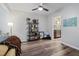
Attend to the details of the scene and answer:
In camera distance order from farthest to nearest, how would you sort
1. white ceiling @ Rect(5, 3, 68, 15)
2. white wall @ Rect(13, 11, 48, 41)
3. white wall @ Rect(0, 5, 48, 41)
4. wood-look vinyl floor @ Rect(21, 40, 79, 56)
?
wood-look vinyl floor @ Rect(21, 40, 79, 56) < white wall @ Rect(13, 11, 48, 41) < white wall @ Rect(0, 5, 48, 41) < white ceiling @ Rect(5, 3, 68, 15)

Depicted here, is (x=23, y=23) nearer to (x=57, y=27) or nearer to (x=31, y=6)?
(x=31, y=6)

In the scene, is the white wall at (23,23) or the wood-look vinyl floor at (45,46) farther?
the wood-look vinyl floor at (45,46)

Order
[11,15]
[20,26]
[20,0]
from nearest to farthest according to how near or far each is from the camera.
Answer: [20,0]
[11,15]
[20,26]

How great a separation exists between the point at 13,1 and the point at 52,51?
1.17 metres

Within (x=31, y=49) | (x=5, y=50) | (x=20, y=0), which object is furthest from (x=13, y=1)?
(x=31, y=49)

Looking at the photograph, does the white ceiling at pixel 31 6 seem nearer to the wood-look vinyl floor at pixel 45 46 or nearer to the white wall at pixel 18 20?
the white wall at pixel 18 20

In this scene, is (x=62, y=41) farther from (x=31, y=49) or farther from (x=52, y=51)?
(x=31, y=49)

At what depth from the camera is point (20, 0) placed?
1712mm

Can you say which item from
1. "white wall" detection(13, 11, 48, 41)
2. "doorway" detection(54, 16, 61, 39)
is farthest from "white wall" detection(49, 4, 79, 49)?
"white wall" detection(13, 11, 48, 41)

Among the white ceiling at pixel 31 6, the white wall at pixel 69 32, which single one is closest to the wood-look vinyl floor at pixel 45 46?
the white wall at pixel 69 32

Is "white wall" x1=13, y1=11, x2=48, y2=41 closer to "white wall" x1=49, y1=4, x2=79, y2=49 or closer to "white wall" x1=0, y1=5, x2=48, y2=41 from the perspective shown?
"white wall" x1=0, y1=5, x2=48, y2=41

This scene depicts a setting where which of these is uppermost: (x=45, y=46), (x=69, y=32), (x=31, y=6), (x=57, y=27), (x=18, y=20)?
(x=31, y=6)

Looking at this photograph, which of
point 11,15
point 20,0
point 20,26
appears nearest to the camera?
point 20,0

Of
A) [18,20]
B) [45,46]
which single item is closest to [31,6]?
[18,20]
